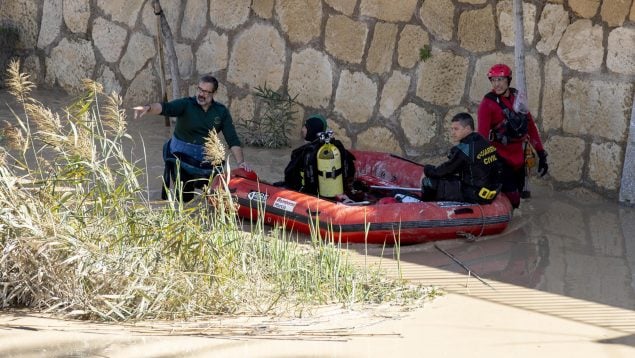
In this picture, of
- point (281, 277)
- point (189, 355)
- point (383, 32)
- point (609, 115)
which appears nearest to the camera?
point (189, 355)

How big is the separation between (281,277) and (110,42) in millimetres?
6613

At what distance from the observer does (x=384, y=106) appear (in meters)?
11.0

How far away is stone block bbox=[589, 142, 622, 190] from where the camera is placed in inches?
386

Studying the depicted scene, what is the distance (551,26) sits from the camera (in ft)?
32.8

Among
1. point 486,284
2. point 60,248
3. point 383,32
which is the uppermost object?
point 383,32

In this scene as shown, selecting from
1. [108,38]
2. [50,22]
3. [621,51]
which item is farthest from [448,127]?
[50,22]

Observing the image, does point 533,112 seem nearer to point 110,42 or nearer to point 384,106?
point 384,106

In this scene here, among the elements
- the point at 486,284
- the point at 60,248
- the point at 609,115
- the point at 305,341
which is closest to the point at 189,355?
the point at 305,341

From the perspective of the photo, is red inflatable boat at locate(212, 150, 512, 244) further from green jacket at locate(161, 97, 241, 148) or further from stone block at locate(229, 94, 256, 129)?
stone block at locate(229, 94, 256, 129)

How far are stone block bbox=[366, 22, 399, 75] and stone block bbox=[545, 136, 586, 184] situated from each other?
1731 millimetres

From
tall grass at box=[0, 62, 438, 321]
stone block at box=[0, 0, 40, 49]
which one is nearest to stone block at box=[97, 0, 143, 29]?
stone block at box=[0, 0, 40, 49]

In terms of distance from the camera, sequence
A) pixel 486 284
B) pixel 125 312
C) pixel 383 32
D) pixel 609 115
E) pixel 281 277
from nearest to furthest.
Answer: pixel 125 312, pixel 281 277, pixel 486 284, pixel 609 115, pixel 383 32

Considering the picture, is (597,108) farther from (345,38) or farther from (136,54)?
(136,54)

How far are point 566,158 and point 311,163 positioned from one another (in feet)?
7.68
